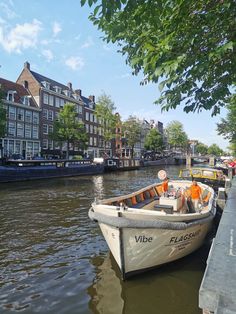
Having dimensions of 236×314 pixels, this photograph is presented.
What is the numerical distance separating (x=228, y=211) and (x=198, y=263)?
1688 mm

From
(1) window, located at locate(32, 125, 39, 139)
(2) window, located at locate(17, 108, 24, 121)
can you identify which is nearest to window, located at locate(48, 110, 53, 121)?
(1) window, located at locate(32, 125, 39, 139)

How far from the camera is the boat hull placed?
6891mm

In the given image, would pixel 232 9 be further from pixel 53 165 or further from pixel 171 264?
pixel 53 165

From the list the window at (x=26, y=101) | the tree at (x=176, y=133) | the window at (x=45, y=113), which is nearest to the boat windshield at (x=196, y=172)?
the window at (x=26, y=101)

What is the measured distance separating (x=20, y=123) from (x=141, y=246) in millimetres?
46360

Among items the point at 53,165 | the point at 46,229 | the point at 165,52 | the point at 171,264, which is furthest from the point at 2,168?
the point at 165,52

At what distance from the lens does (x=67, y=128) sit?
159 feet

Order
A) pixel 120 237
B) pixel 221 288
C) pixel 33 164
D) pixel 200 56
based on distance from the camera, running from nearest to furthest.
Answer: pixel 221 288 → pixel 200 56 → pixel 120 237 → pixel 33 164

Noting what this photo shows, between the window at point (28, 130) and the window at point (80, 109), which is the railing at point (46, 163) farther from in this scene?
the window at point (80, 109)

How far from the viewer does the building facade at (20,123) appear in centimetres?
4692

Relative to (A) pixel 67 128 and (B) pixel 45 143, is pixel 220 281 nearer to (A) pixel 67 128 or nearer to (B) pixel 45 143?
(A) pixel 67 128

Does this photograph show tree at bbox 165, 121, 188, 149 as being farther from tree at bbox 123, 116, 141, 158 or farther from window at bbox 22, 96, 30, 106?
window at bbox 22, 96, 30, 106

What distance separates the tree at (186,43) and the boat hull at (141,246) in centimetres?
309

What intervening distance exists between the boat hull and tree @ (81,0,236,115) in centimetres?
309
